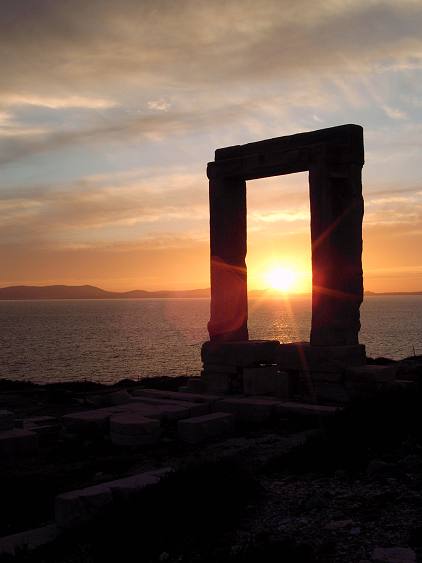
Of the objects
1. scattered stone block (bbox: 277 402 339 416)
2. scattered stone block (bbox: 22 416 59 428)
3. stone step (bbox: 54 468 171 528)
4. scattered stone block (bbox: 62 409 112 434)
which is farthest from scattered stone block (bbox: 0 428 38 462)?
scattered stone block (bbox: 277 402 339 416)

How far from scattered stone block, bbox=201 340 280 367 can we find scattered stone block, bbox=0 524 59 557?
740 cm

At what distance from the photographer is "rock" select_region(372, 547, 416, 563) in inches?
185

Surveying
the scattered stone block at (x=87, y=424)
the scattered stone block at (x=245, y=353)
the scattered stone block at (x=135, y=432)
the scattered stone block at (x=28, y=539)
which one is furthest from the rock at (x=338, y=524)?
the scattered stone block at (x=245, y=353)

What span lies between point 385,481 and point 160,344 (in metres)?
68.6

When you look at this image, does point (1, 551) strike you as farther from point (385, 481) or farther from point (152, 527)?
point (385, 481)

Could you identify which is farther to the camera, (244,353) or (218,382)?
(218,382)

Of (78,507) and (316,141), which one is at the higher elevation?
(316,141)

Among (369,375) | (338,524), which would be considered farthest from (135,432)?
(338,524)

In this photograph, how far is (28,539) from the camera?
657cm

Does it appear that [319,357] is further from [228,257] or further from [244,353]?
[228,257]

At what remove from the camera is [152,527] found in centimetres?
595

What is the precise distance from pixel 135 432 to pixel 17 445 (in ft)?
5.75

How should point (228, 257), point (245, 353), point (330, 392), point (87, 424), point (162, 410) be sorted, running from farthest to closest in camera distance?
point (228, 257) → point (245, 353) → point (330, 392) → point (162, 410) → point (87, 424)

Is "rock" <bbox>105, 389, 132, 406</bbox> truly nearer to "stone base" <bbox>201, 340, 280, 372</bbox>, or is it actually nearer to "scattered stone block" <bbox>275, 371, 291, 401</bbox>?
"stone base" <bbox>201, 340, 280, 372</bbox>
